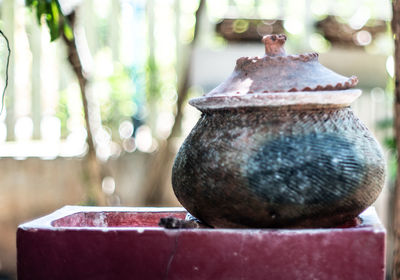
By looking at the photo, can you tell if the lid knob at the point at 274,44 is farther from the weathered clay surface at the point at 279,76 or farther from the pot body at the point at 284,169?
the pot body at the point at 284,169

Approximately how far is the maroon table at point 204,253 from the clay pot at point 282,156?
0.09 metres

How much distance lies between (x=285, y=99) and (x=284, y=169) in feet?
0.68

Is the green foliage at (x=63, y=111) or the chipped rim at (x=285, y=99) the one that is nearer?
the chipped rim at (x=285, y=99)

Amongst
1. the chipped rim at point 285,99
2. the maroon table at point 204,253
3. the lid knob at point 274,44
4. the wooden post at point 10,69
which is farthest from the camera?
the wooden post at point 10,69

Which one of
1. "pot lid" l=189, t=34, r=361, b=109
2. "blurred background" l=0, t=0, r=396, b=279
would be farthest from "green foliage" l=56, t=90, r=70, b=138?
"pot lid" l=189, t=34, r=361, b=109

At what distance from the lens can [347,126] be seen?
1.95 meters

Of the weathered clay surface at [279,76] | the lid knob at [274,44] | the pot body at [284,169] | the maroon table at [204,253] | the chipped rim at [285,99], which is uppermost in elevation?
the lid knob at [274,44]

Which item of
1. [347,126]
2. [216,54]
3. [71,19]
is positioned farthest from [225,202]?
[216,54]

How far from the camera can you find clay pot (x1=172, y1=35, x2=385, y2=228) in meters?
1.83

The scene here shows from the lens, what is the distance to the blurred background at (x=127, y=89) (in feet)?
15.2

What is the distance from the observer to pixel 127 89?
516 cm

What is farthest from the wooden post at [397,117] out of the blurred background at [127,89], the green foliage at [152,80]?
the green foliage at [152,80]

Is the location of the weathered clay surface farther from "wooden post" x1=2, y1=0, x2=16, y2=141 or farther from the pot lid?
"wooden post" x1=2, y1=0, x2=16, y2=141

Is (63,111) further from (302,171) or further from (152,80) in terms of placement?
(302,171)
